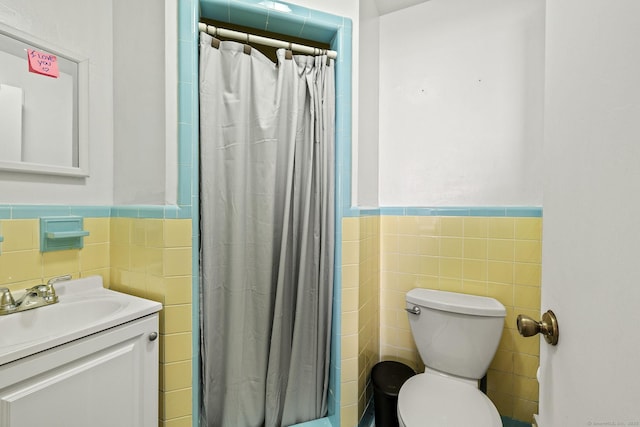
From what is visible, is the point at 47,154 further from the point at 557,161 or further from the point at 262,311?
the point at 557,161

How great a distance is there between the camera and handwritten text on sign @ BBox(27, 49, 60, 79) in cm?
103

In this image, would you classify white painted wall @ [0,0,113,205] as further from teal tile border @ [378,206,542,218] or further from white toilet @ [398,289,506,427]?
white toilet @ [398,289,506,427]

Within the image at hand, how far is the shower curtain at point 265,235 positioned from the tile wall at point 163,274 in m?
0.09

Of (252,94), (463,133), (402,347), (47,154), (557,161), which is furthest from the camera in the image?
(402,347)

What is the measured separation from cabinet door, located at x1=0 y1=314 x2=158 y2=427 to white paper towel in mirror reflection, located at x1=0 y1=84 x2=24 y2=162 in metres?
0.76

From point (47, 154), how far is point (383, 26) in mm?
1870

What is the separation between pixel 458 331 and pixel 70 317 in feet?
5.40

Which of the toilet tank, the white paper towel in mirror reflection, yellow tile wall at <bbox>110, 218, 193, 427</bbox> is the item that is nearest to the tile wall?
yellow tile wall at <bbox>110, 218, 193, 427</bbox>

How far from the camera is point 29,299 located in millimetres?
953

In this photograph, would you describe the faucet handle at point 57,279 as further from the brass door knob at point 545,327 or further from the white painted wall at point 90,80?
the brass door knob at point 545,327

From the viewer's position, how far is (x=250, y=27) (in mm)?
1338

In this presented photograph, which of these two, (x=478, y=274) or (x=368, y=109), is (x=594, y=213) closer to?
(x=478, y=274)

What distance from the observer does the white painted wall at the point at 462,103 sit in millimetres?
1364

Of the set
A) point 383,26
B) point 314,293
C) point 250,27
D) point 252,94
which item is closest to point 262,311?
point 314,293
